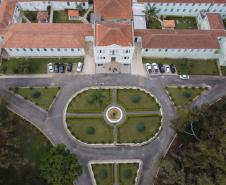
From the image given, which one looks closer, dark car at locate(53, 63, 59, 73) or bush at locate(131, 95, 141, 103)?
bush at locate(131, 95, 141, 103)

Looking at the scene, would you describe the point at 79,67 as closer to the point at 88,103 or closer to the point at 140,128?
the point at 88,103

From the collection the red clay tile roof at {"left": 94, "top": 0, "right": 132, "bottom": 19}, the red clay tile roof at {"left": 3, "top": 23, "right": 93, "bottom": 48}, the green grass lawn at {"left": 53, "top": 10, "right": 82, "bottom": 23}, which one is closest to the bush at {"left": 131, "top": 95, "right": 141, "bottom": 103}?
the red clay tile roof at {"left": 3, "top": 23, "right": 93, "bottom": 48}

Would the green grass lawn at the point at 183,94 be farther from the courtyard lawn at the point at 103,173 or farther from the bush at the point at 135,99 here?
the courtyard lawn at the point at 103,173

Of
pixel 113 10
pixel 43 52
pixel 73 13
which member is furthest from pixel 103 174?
pixel 73 13

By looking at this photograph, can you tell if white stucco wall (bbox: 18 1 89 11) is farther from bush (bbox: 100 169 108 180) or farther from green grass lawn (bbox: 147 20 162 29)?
bush (bbox: 100 169 108 180)

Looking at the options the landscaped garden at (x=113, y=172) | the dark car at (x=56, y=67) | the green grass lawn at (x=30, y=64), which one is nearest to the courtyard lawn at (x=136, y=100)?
the landscaped garden at (x=113, y=172)
